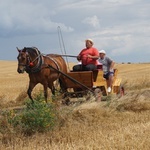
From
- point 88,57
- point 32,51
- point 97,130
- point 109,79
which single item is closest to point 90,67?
point 88,57

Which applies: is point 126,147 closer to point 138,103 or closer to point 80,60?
point 138,103

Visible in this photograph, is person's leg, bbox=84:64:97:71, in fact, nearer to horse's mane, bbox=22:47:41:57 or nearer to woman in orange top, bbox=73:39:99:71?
woman in orange top, bbox=73:39:99:71

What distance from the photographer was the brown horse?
13.1 m

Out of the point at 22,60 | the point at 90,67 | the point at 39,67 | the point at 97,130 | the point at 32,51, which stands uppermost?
the point at 32,51

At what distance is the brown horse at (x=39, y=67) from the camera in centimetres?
1308

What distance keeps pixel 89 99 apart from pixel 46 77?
7.19 feet

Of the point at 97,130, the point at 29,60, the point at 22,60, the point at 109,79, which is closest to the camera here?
the point at 97,130

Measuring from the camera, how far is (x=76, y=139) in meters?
8.04

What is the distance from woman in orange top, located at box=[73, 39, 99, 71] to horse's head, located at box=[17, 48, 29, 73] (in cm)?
175

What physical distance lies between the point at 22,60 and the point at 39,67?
59 cm

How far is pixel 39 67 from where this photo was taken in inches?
526

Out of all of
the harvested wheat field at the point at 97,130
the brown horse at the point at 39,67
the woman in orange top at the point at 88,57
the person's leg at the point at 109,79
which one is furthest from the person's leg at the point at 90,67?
the harvested wheat field at the point at 97,130

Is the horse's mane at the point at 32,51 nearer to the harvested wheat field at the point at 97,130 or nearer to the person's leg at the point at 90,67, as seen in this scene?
the person's leg at the point at 90,67

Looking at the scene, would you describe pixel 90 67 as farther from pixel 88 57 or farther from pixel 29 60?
pixel 29 60
